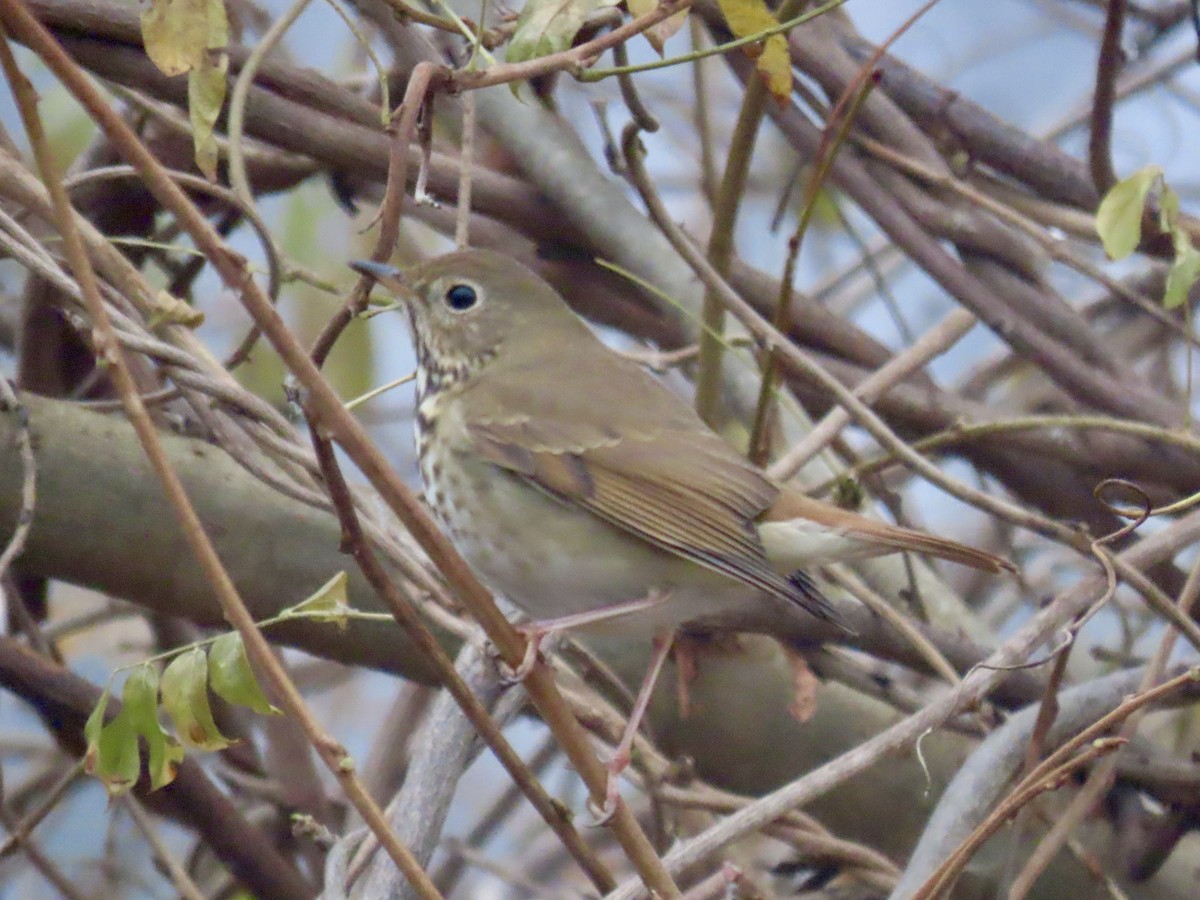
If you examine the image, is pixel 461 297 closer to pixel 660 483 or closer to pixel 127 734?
pixel 660 483

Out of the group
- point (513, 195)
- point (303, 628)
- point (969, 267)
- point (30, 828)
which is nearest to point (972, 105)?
point (969, 267)

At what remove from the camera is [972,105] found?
3045 mm

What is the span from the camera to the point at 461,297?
2535 millimetres

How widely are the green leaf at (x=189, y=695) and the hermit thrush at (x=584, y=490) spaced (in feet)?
2.21

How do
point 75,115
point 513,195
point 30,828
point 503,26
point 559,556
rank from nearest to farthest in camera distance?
point 503,26 → point 559,556 → point 30,828 → point 513,195 → point 75,115

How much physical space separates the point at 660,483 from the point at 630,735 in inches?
18.6

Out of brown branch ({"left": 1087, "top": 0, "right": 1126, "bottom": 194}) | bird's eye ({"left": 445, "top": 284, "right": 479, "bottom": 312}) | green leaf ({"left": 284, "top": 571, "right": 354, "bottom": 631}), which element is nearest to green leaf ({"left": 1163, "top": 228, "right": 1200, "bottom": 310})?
brown branch ({"left": 1087, "top": 0, "right": 1126, "bottom": 194})

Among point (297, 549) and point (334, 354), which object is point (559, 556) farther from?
point (334, 354)

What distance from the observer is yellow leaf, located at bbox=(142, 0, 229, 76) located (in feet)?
5.40

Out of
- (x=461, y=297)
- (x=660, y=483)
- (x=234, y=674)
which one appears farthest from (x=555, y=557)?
(x=234, y=674)

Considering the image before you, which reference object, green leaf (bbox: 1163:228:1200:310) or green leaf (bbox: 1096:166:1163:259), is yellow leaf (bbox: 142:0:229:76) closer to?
green leaf (bbox: 1096:166:1163:259)

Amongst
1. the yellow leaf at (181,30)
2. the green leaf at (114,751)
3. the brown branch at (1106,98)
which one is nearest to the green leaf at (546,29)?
the yellow leaf at (181,30)

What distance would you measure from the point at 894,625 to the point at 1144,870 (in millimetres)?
581

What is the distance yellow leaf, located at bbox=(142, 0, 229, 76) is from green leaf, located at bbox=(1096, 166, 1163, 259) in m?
1.15
